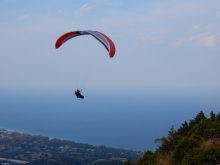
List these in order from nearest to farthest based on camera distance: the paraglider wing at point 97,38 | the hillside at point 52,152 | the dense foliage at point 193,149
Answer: the dense foliage at point 193,149 → the paraglider wing at point 97,38 → the hillside at point 52,152

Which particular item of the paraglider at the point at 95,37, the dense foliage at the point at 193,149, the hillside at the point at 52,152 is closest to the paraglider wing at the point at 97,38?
the paraglider at the point at 95,37

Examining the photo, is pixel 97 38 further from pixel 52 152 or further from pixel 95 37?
pixel 52 152

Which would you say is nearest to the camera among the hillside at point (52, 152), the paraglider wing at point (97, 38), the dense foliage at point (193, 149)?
the dense foliage at point (193, 149)

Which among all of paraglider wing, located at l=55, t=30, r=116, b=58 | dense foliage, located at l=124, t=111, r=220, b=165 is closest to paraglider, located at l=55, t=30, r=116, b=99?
paraglider wing, located at l=55, t=30, r=116, b=58

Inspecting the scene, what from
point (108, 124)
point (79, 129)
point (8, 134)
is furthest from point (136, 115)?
point (8, 134)

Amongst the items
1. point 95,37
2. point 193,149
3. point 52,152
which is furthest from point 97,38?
point 52,152

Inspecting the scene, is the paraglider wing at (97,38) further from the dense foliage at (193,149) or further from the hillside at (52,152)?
the hillside at (52,152)

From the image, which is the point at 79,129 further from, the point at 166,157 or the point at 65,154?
the point at 166,157
